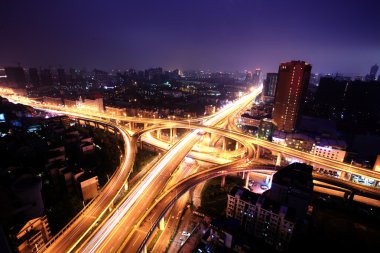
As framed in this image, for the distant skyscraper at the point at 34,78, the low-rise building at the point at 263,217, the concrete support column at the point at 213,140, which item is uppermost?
the distant skyscraper at the point at 34,78

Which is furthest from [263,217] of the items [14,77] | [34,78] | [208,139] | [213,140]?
[34,78]

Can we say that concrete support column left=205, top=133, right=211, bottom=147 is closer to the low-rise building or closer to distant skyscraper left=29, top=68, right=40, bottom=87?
the low-rise building

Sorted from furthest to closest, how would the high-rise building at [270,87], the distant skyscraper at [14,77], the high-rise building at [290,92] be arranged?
the distant skyscraper at [14,77]
the high-rise building at [270,87]
the high-rise building at [290,92]

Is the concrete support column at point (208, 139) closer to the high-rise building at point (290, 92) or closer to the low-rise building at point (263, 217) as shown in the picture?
the high-rise building at point (290, 92)

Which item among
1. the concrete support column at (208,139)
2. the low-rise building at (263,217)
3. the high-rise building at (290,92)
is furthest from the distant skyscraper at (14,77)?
the low-rise building at (263,217)

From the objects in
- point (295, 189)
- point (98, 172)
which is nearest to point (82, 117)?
point (98, 172)

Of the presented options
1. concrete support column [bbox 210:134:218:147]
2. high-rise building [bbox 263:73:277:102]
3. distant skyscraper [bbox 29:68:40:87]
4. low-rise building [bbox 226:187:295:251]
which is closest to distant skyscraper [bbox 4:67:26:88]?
distant skyscraper [bbox 29:68:40:87]
